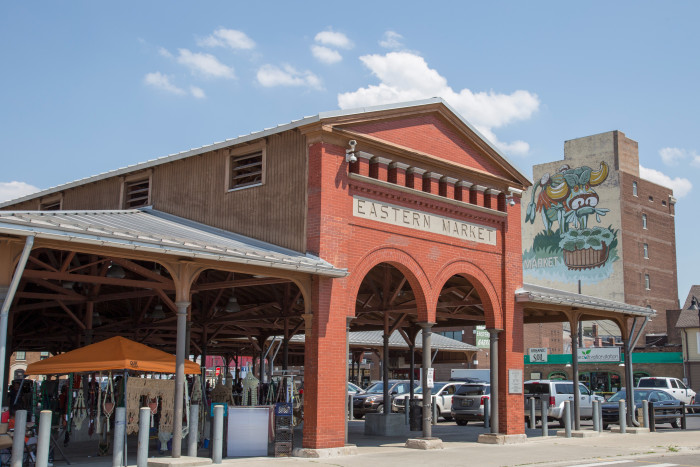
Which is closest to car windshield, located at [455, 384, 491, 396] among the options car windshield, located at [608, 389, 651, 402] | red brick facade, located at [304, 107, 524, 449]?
car windshield, located at [608, 389, 651, 402]

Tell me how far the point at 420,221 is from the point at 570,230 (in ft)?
192

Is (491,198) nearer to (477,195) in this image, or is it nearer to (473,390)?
(477,195)

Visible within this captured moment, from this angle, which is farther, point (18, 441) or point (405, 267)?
point (405, 267)

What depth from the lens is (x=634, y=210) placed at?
238 ft

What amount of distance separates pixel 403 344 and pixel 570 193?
3817cm

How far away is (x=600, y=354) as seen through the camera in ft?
183

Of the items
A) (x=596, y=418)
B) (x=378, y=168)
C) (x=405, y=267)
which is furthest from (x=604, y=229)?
(x=378, y=168)

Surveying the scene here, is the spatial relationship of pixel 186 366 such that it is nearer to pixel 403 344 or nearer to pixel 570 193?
pixel 403 344

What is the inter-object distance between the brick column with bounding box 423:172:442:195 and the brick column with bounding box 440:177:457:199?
0.30 metres

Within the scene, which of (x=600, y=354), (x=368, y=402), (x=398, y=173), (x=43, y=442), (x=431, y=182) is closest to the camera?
(x=43, y=442)

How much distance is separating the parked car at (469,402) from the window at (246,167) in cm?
1321

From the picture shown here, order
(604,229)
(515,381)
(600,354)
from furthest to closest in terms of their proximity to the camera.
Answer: (604,229) → (600,354) → (515,381)

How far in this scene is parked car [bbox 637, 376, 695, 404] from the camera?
131 ft

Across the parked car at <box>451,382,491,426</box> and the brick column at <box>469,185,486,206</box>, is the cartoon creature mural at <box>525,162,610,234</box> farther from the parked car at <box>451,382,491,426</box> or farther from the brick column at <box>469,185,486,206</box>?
the brick column at <box>469,185,486,206</box>
